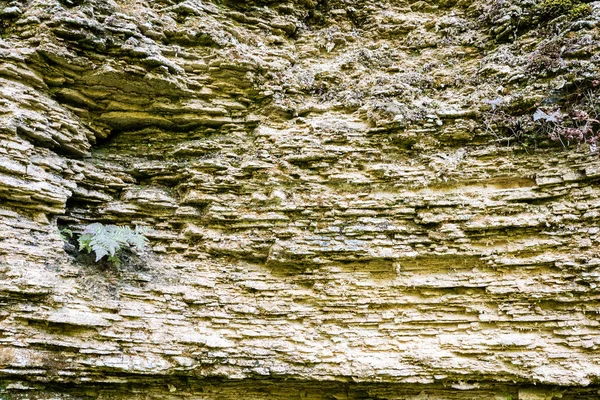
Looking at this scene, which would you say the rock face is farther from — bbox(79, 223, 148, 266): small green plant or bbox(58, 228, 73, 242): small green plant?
bbox(79, 223, 148, 266): small green plant

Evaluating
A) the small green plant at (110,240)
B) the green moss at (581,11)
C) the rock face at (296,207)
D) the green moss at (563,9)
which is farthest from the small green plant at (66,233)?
the green moss at (581,11)

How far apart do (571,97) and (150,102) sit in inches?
264

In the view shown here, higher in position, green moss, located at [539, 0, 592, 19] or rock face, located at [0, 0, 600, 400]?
green moss, located at [539, 0, 592, 19]

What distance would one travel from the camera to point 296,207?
5.49m

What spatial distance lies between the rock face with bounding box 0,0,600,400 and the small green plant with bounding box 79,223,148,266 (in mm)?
232

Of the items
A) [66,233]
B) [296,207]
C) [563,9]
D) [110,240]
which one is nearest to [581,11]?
[563,9]

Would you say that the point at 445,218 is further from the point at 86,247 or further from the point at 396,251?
the point at 86,247

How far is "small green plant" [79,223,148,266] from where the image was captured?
4.94m

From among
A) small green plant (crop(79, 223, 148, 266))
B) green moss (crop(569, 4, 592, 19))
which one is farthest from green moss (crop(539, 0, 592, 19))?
small green plant (crop(79, 223, 148, 266))

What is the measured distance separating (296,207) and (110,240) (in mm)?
2770

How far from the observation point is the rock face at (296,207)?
4.59 meters

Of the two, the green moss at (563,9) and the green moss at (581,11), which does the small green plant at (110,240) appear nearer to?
the green moss at (563,9)

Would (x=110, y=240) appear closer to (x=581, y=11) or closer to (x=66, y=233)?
(x=66, y=233)

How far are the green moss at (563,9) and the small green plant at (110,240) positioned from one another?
7636 millimetres
